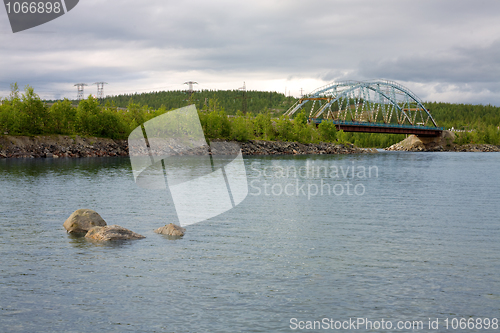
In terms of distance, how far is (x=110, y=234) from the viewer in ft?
84.5

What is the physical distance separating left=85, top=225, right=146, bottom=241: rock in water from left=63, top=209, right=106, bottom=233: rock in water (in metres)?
1.47

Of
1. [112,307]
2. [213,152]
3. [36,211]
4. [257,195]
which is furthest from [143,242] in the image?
[213,152]

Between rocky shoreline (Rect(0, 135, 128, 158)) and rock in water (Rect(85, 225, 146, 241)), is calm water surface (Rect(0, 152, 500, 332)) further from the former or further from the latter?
rocky shoreline (Rect(0, 135, 128, 158))

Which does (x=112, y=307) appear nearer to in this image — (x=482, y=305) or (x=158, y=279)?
(x=158, y=279)

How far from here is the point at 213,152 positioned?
177375 mm

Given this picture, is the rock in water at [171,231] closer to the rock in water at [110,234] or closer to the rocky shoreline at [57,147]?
the rock in water at [110,234]

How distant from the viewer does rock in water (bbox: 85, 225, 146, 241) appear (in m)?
25.7

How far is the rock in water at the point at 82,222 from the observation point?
27688 mm

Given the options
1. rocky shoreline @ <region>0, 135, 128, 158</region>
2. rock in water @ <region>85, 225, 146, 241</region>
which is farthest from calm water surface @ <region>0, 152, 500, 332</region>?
rocky shoreline @ <region>0, 135, 128, 158</region>

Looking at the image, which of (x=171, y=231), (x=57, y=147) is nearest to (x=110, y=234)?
(x=171, y=231)

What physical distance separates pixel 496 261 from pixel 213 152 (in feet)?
519

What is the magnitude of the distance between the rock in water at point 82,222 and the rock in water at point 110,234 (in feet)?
4.82

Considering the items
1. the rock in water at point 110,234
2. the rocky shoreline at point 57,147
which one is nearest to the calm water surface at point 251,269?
the rock in water at point 110,234

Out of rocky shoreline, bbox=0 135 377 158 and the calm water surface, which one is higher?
rocky shoreline, bbox=0 135 377 158
